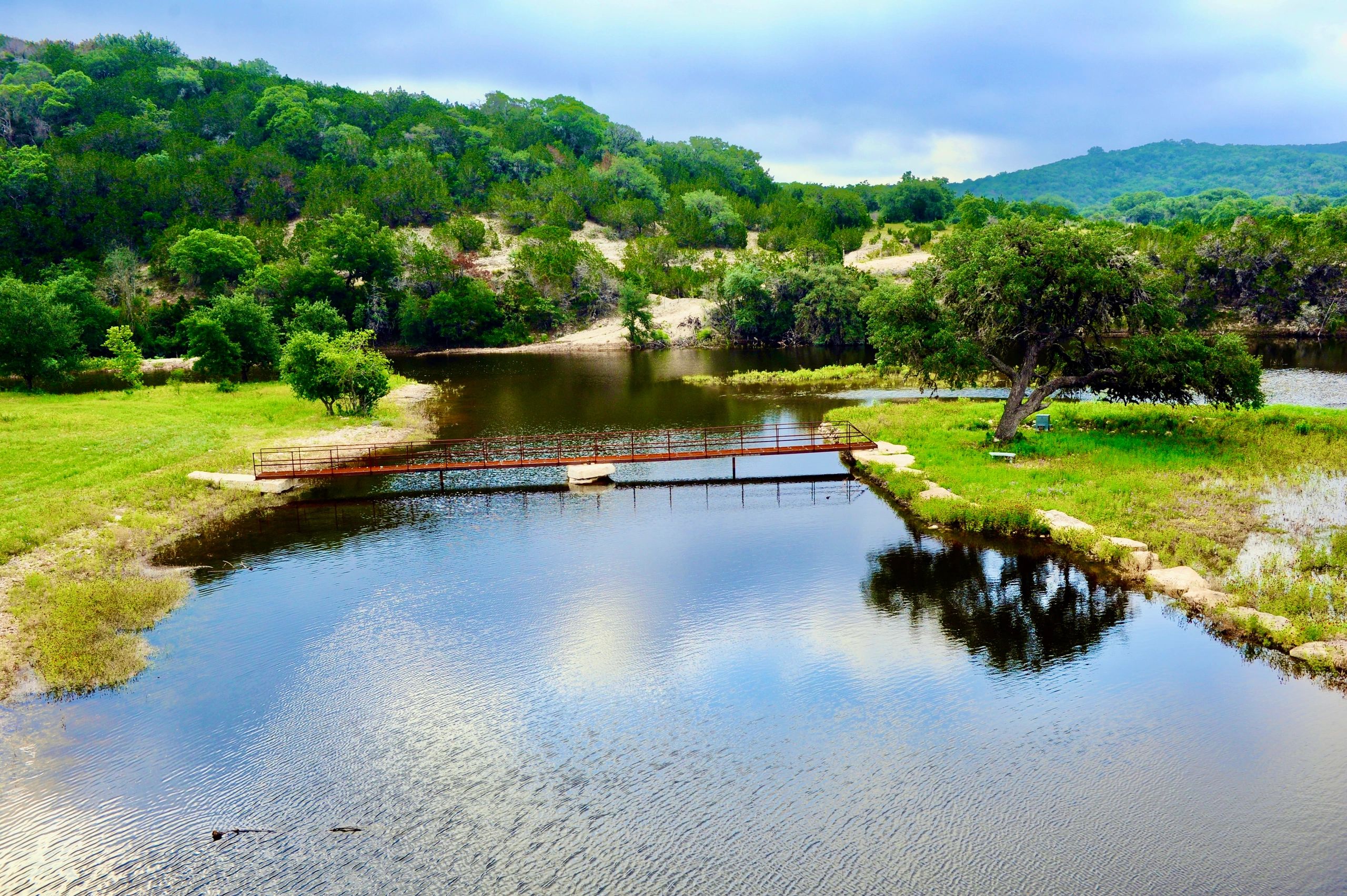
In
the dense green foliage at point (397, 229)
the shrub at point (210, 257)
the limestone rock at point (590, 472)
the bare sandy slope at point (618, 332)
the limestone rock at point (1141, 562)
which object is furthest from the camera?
the bare sandy slope at point (618, 332)

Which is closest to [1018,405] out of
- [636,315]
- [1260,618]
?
[1260,618]

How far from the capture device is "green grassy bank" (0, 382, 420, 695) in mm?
23156

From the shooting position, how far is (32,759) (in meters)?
18.0

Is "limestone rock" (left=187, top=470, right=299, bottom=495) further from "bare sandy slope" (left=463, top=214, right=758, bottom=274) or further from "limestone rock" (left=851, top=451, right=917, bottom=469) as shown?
"bare sandy slope" (left=463, top=214, right=758, bottom=274)

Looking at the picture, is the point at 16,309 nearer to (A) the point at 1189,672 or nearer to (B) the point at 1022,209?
(A) the point at 1189,672

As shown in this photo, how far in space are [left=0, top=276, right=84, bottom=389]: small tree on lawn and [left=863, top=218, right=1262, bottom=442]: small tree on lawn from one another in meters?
62.7

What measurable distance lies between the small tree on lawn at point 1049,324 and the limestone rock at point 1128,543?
12.5 metres

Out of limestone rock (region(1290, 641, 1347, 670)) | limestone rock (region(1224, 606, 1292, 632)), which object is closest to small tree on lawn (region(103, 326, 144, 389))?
limestone rock (region(1224, 606, 1292, 632))

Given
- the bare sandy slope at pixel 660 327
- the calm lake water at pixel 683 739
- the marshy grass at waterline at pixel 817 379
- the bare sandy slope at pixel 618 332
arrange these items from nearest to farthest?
the calm lake water at pixel 683 739, the marshy grass at waterline at pixel 817 379, the bare sandy slope at pixel 618 332, the bare sandy slope at pixel 660 327

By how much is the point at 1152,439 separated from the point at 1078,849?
3011cm

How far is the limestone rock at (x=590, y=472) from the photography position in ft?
136

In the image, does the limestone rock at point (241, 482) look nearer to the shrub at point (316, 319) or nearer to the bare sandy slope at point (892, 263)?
the shrub at point (316, 319)

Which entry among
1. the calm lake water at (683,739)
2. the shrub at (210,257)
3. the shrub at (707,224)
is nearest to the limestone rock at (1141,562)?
the calm lake water at (683,739)

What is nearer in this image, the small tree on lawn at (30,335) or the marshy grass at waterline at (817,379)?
the small tree on lawn at (30,335)
